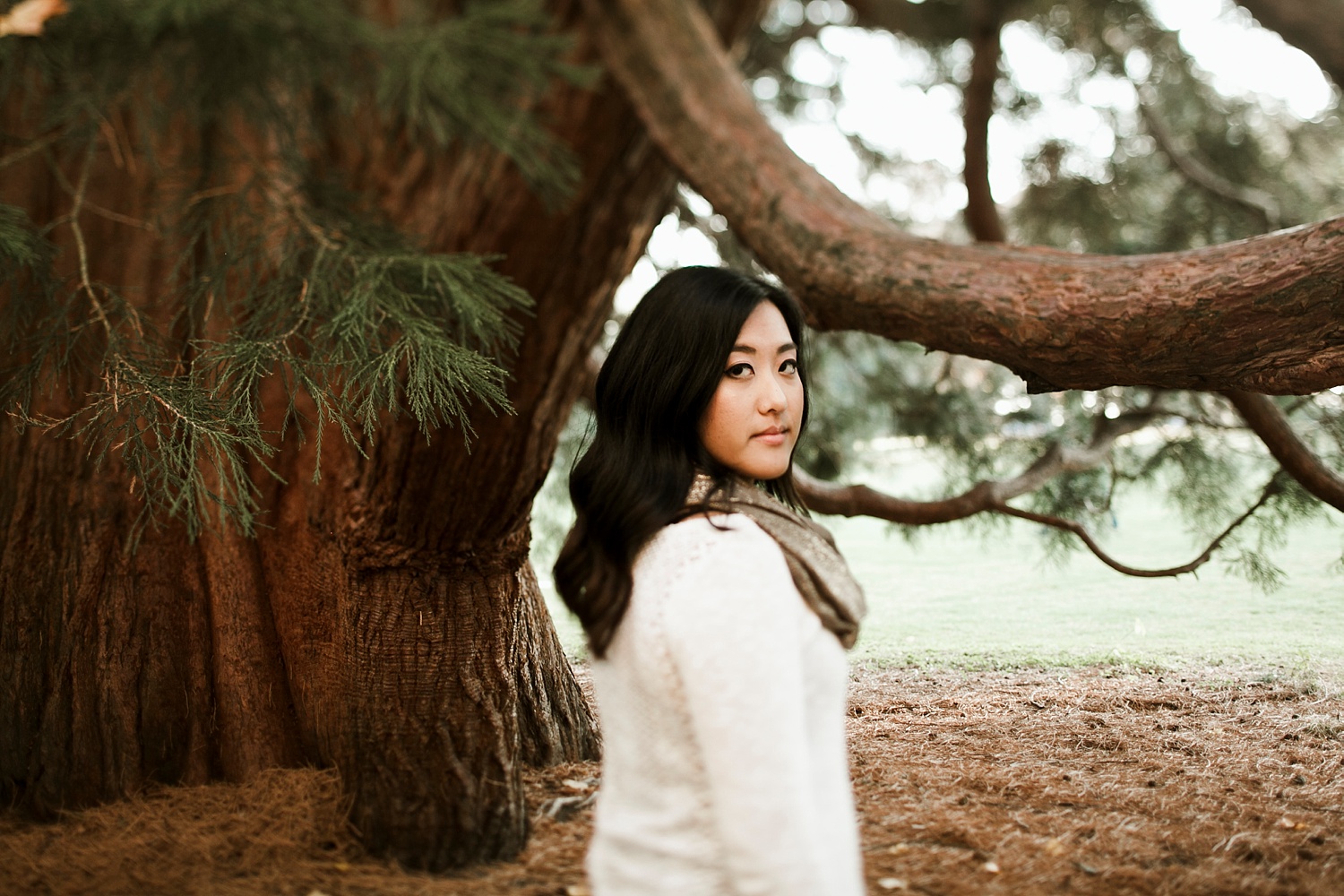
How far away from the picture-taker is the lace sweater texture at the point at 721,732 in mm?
987

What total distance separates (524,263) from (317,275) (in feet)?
1.48

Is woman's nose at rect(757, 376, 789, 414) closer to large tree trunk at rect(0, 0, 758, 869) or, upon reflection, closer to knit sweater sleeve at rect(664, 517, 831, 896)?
knit sweater sleeve at rect(664, 517, 831, 896)

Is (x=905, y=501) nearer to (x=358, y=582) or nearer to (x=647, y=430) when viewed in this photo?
(x=358, y=582)

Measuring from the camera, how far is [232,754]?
7.75ft

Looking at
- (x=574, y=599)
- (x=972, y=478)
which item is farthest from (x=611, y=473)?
(x=972, y=478)

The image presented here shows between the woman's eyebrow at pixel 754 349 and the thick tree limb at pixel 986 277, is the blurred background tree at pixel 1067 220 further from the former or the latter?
the woman's eyebrow at pixel 754 349

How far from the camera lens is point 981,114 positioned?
9.99ft

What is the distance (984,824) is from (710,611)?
57.0 inches

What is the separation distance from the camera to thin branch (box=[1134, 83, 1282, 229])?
3699mm

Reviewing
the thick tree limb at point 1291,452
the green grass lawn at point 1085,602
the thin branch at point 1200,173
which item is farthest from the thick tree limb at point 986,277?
the thin branch at point 1200,173

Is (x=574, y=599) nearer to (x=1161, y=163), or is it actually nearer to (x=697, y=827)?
(x=697, y=827)

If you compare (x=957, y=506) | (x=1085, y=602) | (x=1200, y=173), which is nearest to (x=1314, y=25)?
(x=957, y=506)

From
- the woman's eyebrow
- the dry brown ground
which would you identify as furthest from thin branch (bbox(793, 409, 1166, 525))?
the woman's eyebrow

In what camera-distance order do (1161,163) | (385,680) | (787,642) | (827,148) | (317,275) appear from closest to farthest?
(787,642) < (317,275) < (385,680) < (1161,163) < (827,148)
